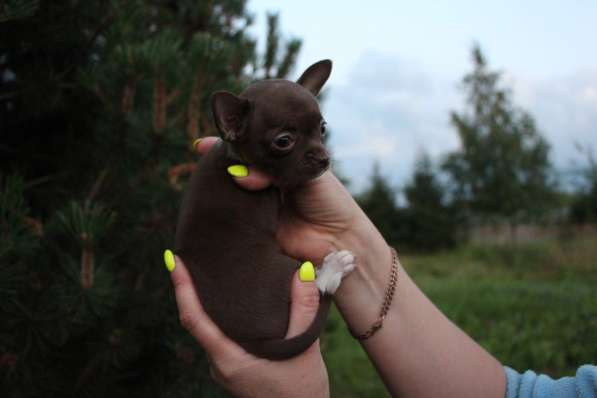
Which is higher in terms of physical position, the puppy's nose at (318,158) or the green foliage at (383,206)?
the puppy's nose at (318,158)

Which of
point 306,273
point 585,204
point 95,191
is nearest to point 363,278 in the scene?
point 306,273

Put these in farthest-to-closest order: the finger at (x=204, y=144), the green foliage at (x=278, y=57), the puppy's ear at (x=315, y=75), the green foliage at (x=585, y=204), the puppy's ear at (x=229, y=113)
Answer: the green foliage at (x=585, y=204) → the green foliage at (x=278, y=57) → the finger at (x=204, y=144) → the puppy's ear at (x=315, y=75) → the puppy's ear at (x=229, y=113)

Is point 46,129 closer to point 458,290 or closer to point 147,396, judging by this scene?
point 147,396

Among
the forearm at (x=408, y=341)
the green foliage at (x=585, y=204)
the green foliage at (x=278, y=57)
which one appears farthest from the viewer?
the green foliage at (x=585, y=204)

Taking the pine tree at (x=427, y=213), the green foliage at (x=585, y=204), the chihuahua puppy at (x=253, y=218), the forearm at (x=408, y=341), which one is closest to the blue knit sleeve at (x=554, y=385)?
the forearm at (x=408, y=341)

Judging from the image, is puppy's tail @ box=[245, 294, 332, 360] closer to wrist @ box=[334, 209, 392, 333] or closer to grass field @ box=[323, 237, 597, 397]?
wrist @ box=[334, 209, 392, 333]

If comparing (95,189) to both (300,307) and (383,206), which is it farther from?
(383,206)

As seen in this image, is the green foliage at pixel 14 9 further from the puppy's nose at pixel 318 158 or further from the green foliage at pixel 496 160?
the green foliage at pixel 496 160
